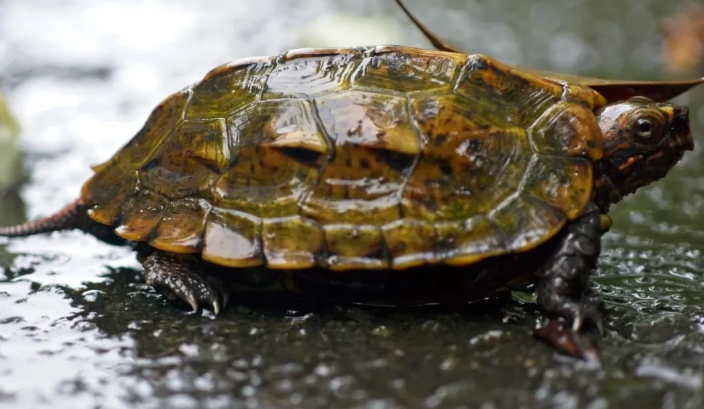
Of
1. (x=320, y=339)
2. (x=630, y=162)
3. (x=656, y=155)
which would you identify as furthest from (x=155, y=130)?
(x=656, y=155)

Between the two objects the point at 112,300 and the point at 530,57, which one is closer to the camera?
the point at 112,300

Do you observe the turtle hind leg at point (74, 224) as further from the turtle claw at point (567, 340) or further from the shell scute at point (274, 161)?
the turtle claw at point (567, 340)

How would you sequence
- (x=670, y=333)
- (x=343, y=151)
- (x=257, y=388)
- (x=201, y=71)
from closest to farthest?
(x=257, y=388), (x=670, y=333), (x=343, y=151), (x=201, y=71)

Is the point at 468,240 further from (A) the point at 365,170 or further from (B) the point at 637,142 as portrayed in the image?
(B) the point at 637,142

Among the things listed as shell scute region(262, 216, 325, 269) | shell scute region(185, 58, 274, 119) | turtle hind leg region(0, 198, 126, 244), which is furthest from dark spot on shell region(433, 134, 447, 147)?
turtle hind leg region(0, 198, 126, 244)

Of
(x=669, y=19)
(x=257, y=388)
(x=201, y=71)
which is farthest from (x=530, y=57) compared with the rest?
(x=257, y=388)

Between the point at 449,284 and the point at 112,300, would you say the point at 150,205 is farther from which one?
the point at 449,284
